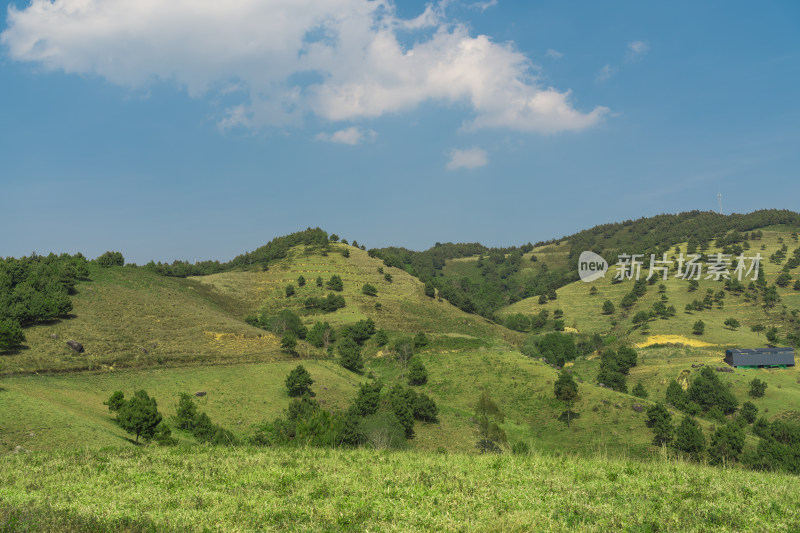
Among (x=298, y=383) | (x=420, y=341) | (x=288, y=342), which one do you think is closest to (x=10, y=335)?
(x=298, y=383)

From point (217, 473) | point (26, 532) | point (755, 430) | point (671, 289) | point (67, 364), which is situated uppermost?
point (671, 289)

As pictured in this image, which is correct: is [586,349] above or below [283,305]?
below

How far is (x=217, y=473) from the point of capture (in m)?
10.6

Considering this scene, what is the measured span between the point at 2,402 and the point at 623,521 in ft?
146

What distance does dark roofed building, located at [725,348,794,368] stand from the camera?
328ft

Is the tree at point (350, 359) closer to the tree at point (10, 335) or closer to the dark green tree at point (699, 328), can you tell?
the tree at point (10, 335)

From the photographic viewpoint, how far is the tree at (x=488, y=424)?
2085 inches

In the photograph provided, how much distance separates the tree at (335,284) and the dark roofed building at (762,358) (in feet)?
359

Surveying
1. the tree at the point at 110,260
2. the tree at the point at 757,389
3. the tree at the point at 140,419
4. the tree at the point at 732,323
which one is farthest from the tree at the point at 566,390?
the tree at the point at 110,260

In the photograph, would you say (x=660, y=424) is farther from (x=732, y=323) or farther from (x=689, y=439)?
(x=732, y=323)

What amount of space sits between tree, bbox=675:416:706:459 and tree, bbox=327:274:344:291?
110m

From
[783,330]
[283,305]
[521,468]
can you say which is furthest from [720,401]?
[283,305]

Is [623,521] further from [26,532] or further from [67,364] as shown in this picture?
[67,364]

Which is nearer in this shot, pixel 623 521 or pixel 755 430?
pixel 623 521
